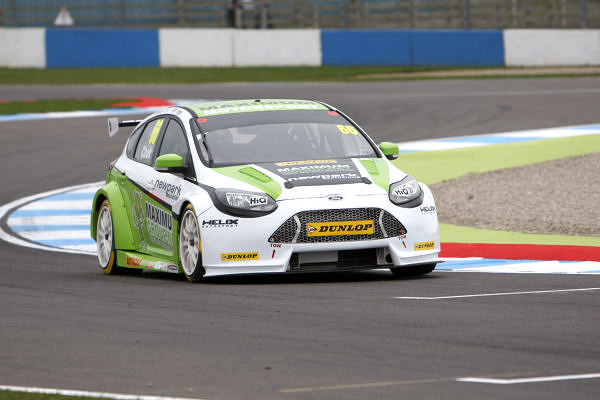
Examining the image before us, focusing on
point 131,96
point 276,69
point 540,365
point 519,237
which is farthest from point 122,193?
point 276,69

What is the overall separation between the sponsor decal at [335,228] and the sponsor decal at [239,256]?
1.37ft

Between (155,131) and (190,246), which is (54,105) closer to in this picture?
(155,131)

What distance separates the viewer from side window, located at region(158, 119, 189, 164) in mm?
10570

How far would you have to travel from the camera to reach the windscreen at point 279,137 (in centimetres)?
1026

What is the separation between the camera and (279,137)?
1045cm

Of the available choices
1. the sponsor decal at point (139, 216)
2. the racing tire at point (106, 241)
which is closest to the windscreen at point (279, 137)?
the sponsor decal at point (139, 216)

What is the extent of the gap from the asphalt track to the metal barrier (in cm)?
2643

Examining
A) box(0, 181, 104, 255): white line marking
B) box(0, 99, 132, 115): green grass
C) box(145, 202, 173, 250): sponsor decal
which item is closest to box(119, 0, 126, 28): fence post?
box(0, 99, 132, 115): green grass

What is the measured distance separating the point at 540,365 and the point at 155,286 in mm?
4327

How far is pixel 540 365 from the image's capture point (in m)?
6.07

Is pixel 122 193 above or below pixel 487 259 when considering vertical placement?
above

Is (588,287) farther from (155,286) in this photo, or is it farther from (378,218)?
(155,286)

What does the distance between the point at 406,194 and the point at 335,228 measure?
0.68 meters

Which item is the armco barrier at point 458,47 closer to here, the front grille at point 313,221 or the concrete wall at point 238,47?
the concrete wall at point 238,47
